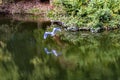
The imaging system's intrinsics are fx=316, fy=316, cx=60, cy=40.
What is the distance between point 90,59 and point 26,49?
3382 mm

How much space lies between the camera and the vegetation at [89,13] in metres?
15.6

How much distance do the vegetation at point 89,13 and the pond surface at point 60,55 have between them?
72 centimetres

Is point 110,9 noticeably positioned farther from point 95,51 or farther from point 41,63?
point 41,63

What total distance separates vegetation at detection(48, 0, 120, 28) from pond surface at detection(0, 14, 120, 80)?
72 centimetres

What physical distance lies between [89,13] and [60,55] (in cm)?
503

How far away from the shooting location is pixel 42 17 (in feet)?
66.6

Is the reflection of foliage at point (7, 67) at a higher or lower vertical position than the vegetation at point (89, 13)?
lower

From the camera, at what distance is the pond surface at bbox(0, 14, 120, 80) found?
9.93 metres

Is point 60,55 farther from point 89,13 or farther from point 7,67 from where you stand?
point 89,13

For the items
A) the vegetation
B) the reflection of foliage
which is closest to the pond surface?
the reflection of foliage

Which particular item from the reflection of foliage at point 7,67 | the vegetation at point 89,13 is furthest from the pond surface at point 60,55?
the vegetation at point 89,13

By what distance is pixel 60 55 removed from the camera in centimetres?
1198

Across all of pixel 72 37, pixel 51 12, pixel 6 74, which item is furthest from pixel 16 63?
pixel 51 12

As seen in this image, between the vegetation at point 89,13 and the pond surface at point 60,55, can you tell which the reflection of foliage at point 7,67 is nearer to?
the pond surface at point 60,55
